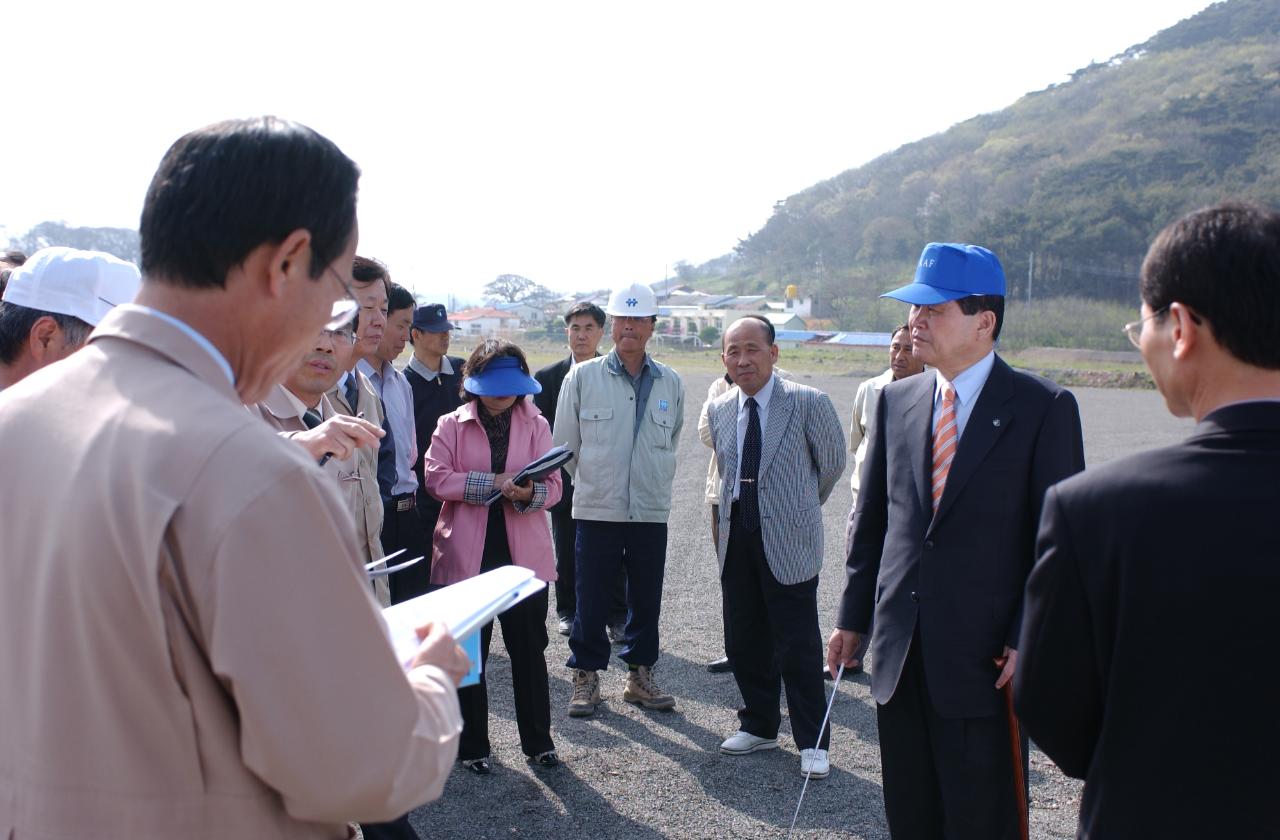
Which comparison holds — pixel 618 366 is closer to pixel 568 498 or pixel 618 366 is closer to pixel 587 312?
pixel 587 312

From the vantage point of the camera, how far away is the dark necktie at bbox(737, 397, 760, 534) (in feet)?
18.0

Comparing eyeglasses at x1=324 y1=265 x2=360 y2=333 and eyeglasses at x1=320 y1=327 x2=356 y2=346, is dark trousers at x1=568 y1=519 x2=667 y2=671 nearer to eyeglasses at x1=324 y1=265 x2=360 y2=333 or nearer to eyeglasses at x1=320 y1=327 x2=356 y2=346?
eyeglasses at x1=320 y1=327 x2=356 y2=346

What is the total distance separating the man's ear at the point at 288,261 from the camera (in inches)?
57.8

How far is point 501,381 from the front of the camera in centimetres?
531

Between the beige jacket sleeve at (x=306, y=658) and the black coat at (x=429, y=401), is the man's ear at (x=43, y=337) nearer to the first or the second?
the beige jacket sleeve at (x=306, y=658)

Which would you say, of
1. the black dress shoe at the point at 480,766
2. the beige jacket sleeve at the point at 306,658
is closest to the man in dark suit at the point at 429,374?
the black dress shoe at the point at 480,766

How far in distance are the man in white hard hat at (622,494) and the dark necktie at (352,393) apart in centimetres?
195

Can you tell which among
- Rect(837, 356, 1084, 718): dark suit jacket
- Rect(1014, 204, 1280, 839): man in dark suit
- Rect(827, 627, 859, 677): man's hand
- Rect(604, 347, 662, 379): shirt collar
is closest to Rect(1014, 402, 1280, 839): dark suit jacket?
Rect(1014, 204, 1280, 839): man in dark suit

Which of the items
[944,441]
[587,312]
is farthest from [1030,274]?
[944,441]

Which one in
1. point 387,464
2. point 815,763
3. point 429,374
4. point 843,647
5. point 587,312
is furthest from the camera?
point 587,312

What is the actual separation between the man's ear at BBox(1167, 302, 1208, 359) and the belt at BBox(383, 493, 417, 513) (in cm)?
358

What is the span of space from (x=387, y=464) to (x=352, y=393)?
58 centimetres

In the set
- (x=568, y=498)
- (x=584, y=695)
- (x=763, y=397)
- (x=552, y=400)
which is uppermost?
(x=763, y=397)

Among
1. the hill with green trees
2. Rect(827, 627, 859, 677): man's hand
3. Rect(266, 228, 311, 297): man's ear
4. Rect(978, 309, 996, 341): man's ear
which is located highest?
the hill with green trees
